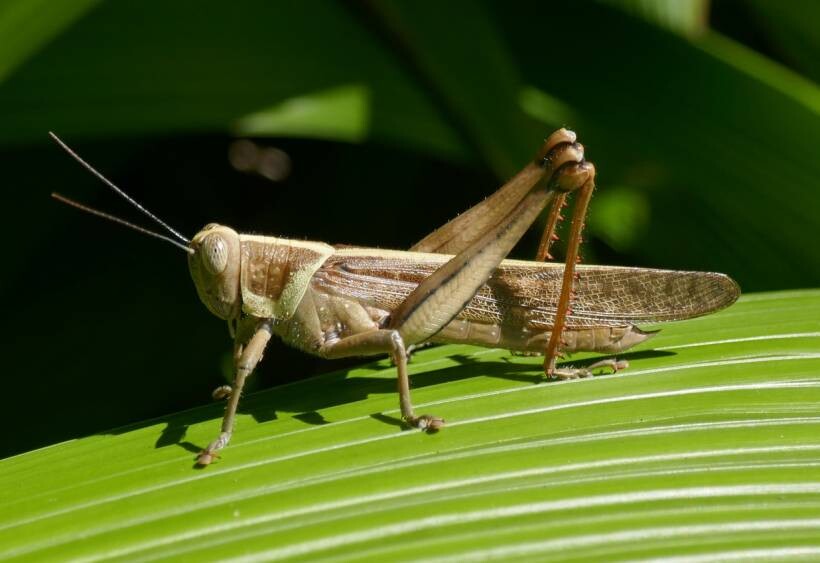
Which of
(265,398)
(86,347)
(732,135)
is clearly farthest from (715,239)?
(86,347)

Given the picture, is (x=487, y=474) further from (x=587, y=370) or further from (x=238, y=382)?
(x=238, y=382)

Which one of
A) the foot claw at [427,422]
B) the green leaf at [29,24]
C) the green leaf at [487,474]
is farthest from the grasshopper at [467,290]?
the green leaf at [29,24]

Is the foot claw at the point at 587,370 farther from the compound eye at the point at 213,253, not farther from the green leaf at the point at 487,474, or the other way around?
the compound eye at the point at 213,253

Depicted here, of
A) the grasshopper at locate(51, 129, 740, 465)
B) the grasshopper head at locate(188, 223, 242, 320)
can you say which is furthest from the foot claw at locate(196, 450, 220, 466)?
the grasshopper head at locate(188, 223, 242, 320)

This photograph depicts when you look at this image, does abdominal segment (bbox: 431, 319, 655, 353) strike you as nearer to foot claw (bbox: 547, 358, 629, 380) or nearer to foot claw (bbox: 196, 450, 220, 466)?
foot claw (bbox: 547, 358, 629, 380)

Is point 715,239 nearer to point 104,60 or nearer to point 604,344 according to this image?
point 604,344

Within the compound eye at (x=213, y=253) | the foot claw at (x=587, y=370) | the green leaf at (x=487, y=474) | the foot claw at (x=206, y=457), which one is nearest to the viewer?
the green leaf at (x=487, y=474)
